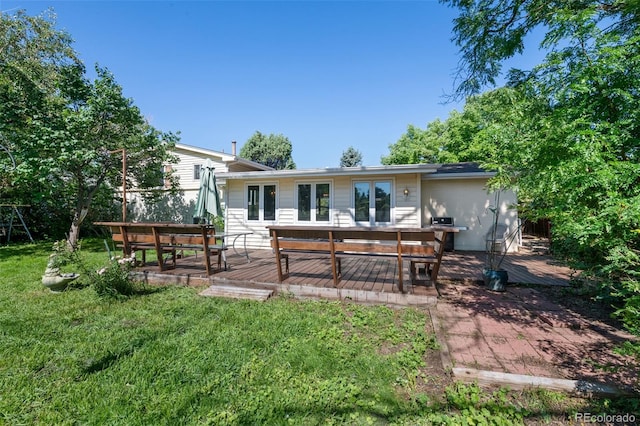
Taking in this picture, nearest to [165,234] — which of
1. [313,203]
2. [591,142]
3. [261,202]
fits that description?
[261,202]

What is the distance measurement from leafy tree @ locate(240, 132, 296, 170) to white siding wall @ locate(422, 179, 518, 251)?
27.5 metres

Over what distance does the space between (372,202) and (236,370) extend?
6582mm

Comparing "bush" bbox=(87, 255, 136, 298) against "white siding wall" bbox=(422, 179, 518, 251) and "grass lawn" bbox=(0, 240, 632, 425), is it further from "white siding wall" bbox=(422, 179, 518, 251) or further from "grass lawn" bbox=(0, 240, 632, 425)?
"white siding wall" bbox=(422, 179, 518, 251)

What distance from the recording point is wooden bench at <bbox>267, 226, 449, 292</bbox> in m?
3.83

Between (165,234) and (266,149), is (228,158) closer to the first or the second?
(165,234)

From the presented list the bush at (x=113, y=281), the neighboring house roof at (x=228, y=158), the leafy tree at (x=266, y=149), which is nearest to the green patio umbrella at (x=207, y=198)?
the bush at (x=113, y=281)

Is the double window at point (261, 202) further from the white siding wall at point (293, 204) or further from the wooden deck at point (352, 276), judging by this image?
the wooden deck at point (352, 276)

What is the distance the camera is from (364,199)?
8.34 metres

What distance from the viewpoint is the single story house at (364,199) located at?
26.3 ft

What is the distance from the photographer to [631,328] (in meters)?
1.76

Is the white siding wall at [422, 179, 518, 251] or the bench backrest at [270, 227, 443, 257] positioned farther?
the white siding wall at [422, 179, 518, 251]

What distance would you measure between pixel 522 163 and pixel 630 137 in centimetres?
101

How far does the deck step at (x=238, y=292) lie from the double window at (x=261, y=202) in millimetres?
4731

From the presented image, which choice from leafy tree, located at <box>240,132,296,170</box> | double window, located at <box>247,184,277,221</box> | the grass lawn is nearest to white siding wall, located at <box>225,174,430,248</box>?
double window, located at <box>247,184,277,221</box>
